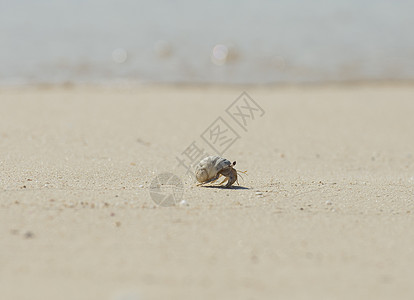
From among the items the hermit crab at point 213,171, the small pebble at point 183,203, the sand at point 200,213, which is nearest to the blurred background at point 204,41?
the sand at point 200,213

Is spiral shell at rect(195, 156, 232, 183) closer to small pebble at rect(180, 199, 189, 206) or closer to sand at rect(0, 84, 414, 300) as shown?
sand at rect(0, 84, 414, 300)

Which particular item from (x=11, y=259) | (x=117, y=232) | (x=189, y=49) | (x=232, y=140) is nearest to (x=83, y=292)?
(x=11, y=259)

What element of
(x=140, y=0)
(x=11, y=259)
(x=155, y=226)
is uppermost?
(x=140, y=0)

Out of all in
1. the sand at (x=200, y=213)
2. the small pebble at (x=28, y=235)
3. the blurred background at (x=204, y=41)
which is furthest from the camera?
the blurred background at (x=204, y=41)

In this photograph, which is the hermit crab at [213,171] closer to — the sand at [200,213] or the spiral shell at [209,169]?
the spiral shell at [209,169]

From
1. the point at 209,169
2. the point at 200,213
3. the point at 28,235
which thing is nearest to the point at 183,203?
the point at 200,213

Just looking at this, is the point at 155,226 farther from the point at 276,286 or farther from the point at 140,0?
the point at 140,0
